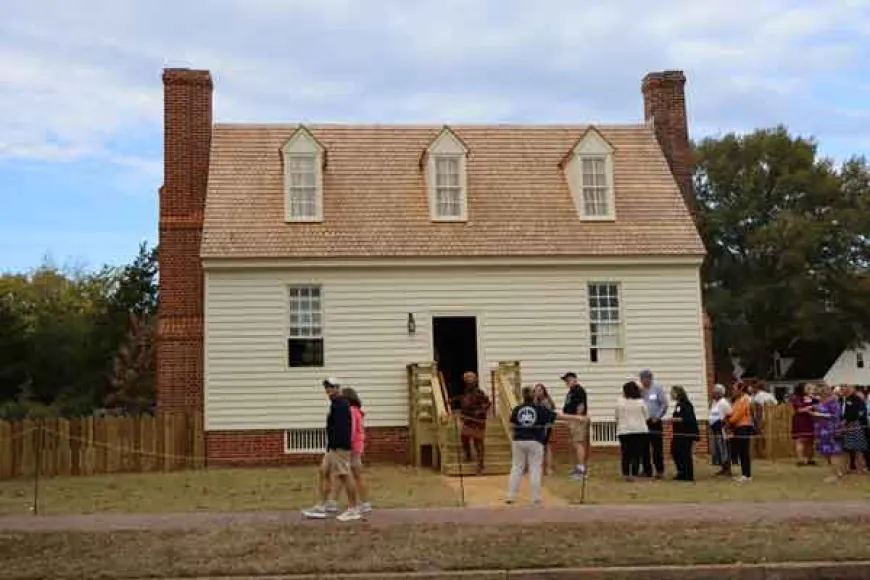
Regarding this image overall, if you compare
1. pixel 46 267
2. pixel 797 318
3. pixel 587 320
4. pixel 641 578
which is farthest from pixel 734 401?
pixel 46 267

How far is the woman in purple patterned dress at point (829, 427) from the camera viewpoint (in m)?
18.1

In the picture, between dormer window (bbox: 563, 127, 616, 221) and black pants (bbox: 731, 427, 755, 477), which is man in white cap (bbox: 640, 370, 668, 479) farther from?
dormer window (bbox: 563, 127, 616, 221)

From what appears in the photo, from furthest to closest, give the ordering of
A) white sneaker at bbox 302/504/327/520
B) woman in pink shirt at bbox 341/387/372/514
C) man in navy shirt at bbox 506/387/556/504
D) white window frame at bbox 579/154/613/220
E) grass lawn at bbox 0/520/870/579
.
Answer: white window frame at bbox 579/154/613/220, man in navy shirt at bbox 506/387/556/504, woman in pink shirt at bbox 341/387/372/514, white sneaker at bbox 302/504/327/520, grass lawn at bbox 0/520/870/579

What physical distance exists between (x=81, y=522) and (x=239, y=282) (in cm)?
1028

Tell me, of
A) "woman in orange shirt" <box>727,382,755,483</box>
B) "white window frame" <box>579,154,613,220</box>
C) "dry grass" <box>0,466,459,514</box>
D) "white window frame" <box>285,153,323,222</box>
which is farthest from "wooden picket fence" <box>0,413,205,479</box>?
"woman in orange shirt" <box>727,382,755,483</box>

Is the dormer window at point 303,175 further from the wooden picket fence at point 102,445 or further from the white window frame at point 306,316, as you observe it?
the wooden picket fence at point 102,445

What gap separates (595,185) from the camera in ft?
80.5

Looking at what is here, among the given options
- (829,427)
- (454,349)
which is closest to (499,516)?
(829,427)

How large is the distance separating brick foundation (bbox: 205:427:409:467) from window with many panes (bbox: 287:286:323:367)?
1700 mm

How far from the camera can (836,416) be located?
19.3m

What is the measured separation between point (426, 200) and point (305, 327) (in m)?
4.26

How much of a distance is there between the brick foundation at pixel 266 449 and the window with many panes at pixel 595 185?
7096mm

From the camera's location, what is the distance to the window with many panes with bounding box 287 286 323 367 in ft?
74.1

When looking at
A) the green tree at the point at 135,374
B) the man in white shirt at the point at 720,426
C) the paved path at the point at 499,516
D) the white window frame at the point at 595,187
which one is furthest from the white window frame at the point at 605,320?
the green tree at the point at 135,374
